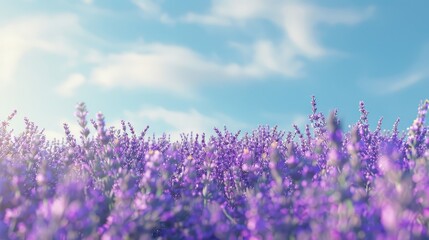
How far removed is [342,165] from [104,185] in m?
1.49

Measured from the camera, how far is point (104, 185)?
3.28 meters

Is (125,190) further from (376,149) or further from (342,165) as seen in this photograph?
(376,149)

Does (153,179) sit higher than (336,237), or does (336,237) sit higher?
(153,179)

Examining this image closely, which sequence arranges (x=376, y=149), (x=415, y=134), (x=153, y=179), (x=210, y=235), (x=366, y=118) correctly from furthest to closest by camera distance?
1. (x=366, y=118)
2. (x=376, y=149)
3. (x=415, y=134)
4. (x=153, y=179)
5. (x=210, y=235)

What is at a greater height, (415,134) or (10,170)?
(415,134)

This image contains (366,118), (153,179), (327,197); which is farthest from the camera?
(366,118)

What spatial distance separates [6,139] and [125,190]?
3.78 meters

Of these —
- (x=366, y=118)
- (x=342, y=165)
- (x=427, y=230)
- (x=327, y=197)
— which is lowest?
(x=427, y=230)

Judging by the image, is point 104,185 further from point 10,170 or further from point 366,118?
point 366,118

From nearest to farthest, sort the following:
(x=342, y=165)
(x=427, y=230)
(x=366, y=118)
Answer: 1. (x=427, y=230)
2. (x=342, y=165)
3. (x=366, y=118)

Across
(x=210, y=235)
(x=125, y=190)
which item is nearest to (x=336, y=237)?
(x=210, y=235)

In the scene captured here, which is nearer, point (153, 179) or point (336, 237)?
point (336, 237)

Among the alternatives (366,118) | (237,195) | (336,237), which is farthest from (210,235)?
(366,118)

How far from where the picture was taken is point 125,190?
2.59 m
